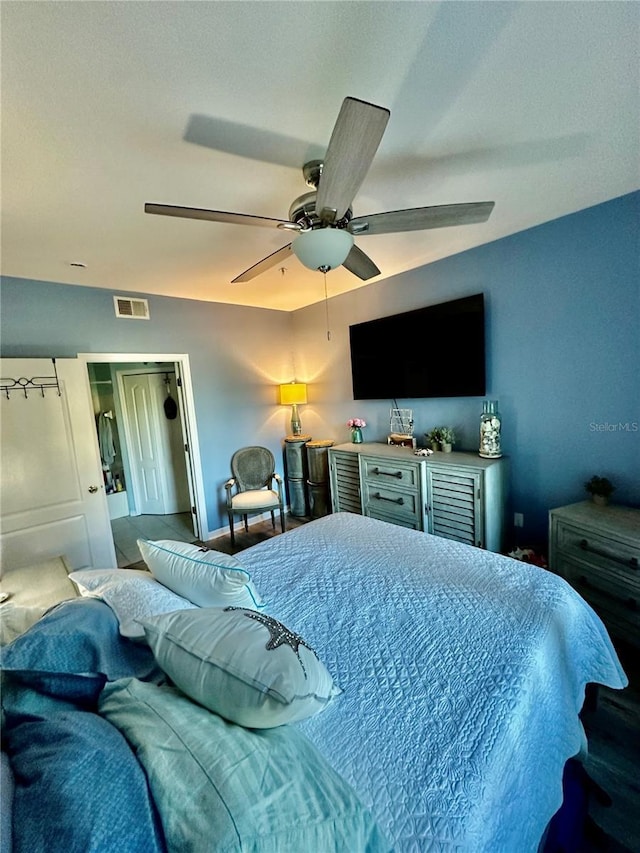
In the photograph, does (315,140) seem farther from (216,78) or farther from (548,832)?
(548,832)

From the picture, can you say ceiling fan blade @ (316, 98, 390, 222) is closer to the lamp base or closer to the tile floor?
the lamp base

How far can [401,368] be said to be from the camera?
3.26m

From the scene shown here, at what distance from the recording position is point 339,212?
142 centimetres

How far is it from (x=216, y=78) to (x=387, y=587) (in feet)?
6.50

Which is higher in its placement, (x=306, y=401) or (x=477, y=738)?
(x=306, y=401)

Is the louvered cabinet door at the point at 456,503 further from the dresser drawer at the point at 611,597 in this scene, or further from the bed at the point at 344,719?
the bed at the point at 344,719

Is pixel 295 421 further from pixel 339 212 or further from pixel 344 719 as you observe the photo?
pixel 344 719

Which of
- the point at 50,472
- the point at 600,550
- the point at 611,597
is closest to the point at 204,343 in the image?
the point at 50,472

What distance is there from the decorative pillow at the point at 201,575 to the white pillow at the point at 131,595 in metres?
0.05

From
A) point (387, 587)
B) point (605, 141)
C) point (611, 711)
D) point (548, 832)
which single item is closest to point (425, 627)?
point (387, 587)

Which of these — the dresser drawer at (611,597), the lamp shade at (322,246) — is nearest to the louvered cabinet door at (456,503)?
the dresser drawer at (611,597)

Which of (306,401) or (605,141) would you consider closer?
(605,141)

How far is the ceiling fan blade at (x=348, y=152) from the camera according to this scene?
0.98m

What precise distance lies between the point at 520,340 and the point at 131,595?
9.47ft
